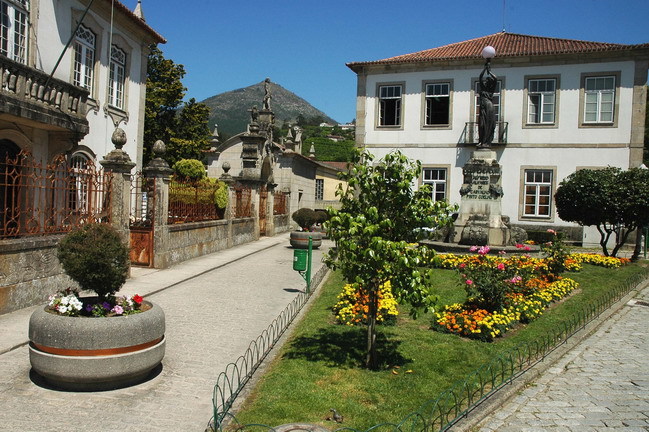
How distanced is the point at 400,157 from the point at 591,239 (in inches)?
828

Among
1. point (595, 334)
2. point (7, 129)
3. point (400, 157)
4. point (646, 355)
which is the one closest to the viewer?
point (400, 157)

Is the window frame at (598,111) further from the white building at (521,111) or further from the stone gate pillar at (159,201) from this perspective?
the stone gate pillar at (159,201)

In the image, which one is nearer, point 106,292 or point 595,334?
point 106,292

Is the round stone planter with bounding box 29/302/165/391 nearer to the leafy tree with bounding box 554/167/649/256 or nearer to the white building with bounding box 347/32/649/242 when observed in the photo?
the leafy tree with bounding box 554/167/649/256

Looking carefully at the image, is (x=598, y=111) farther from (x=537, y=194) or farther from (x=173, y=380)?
(x=173, y=380)

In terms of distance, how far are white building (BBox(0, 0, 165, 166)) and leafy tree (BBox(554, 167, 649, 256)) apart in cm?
1473

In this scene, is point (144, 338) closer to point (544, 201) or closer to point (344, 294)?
point (344, 294)

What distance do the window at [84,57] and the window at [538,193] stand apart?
19367 mm

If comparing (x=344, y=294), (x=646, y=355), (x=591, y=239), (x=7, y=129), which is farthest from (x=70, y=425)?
(x=591, y=239)

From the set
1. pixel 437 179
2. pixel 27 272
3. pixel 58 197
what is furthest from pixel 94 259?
pixel 437 179

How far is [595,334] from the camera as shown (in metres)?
8.58

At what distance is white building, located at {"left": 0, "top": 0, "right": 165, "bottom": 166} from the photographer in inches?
491

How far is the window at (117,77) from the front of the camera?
1809 cm

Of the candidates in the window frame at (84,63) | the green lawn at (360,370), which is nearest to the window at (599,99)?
the green lawn at (360,370)
